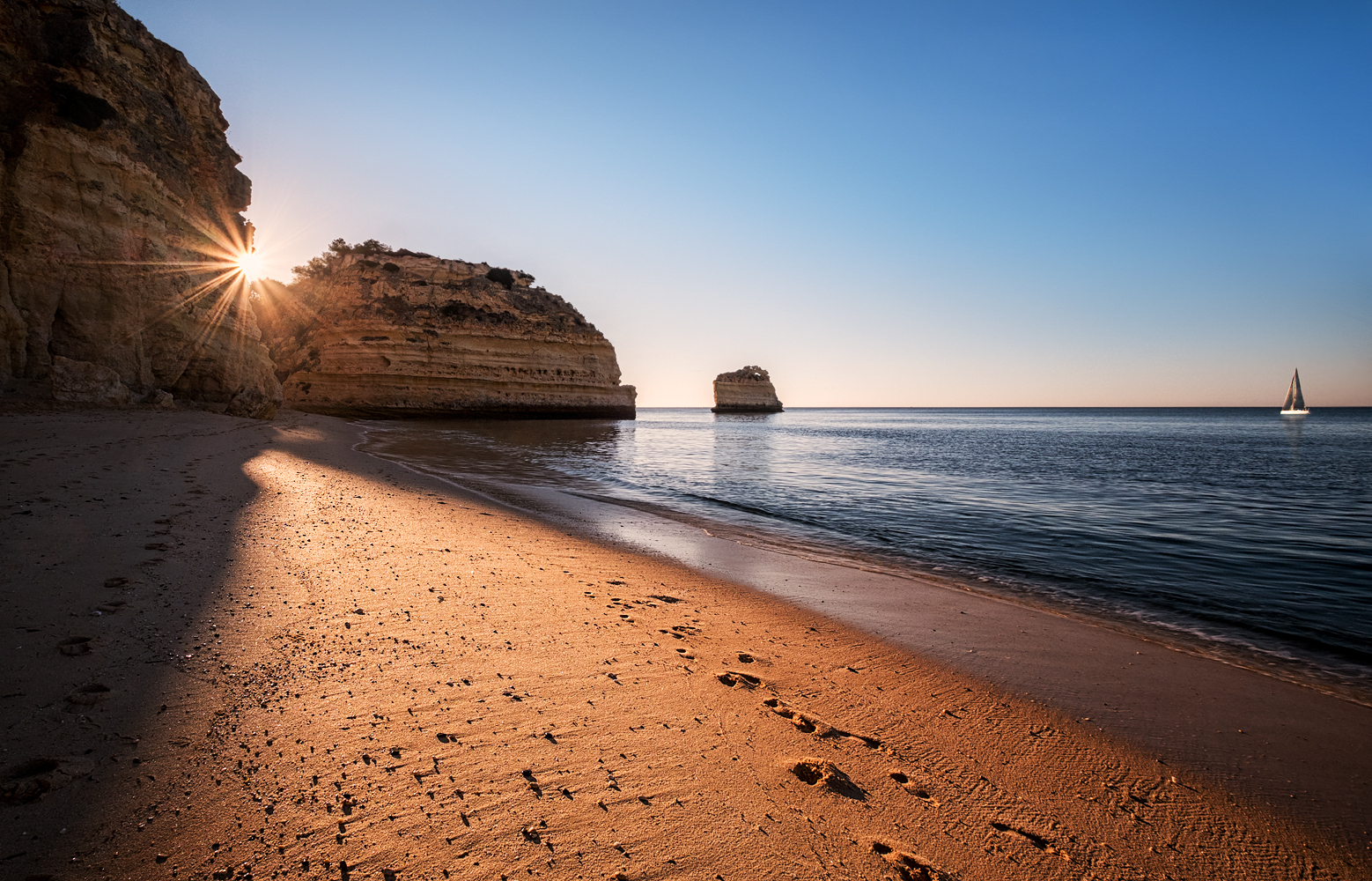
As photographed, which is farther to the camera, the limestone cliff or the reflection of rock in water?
the limestone cliff

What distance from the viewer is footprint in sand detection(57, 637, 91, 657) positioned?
2484mm

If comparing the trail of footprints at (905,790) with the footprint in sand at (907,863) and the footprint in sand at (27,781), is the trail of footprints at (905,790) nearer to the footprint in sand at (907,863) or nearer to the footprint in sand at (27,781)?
the footprint in sand at (907,863)

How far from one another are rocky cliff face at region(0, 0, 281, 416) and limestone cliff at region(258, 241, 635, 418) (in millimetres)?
16466

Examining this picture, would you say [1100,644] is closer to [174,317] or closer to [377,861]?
[377,861]

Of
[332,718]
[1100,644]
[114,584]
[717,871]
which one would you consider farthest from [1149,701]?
[114,584]

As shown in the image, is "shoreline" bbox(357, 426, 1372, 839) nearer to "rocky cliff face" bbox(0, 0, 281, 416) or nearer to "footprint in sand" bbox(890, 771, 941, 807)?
"footprint in sand" bbox(890, 771, 941, 807)

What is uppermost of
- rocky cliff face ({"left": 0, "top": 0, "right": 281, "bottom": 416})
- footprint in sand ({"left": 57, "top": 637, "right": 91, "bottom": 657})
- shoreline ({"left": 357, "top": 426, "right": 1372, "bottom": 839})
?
rocky cliff face ({"left": 0, "top": 0, "right": 281, "bottom": 416})

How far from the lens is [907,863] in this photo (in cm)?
178

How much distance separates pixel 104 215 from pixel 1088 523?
69.5 feet

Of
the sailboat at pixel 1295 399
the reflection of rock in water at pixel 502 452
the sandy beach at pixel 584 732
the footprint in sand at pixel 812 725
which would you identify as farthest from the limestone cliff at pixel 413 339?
the sailboat at pixel 1295 399

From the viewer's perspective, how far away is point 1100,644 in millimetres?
4188

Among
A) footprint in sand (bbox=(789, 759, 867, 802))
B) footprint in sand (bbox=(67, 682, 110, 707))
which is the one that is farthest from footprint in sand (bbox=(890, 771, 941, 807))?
footprint in sand (bbox=(67, 682, 110, 707))

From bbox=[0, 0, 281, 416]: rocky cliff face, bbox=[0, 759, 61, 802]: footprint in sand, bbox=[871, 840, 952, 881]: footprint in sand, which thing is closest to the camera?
bbox=[0, 759, 61, 802]: footprint in sand

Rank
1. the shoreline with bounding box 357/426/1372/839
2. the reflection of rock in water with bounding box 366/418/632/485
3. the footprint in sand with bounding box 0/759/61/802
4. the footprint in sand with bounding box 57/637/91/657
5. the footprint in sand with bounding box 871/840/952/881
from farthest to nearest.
Answer: the reflection of rock in water with bounding box 366/418/632/485 < the shoreline with bounding box 357/426/1372/839 < the footprint in sand with bounding box 57/637/91/657 < the footprint in sand with bounding box 871/840/952/881 < the footprint in sand with bounding box 0/759/61/802
